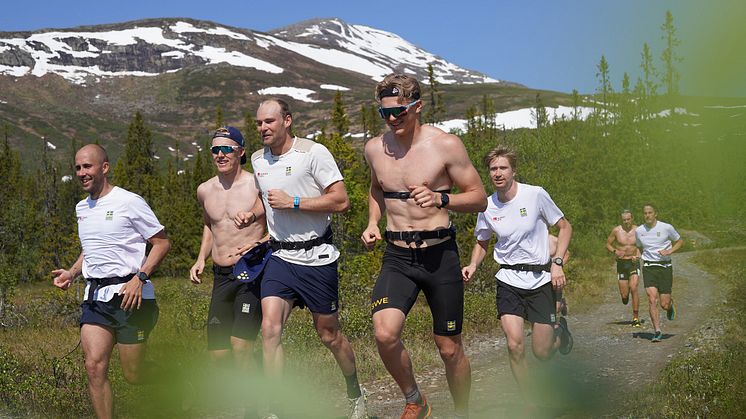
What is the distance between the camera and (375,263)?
28469 millimetres

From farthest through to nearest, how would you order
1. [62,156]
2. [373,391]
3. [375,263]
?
[62,156], [375,263], [373,391]

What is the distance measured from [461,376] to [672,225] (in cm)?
425

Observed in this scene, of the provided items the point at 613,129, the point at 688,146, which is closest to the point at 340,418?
the point at 613,129

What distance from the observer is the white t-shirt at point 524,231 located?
23.0 ft

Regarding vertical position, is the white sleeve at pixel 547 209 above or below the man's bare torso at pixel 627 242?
above

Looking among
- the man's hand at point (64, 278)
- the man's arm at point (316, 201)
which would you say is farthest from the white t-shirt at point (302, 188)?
the man's hand at point (64, 278)

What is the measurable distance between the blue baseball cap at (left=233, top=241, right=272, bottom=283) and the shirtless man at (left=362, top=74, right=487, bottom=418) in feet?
5.16

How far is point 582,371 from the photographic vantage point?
6.50 meters

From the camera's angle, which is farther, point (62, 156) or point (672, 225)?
point (62, 156)

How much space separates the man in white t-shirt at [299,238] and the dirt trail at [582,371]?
4.59 ft

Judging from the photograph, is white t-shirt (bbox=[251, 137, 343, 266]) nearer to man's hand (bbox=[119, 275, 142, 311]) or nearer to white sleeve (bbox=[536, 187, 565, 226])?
man's hand (bbox=[119, 275, 142, 311])

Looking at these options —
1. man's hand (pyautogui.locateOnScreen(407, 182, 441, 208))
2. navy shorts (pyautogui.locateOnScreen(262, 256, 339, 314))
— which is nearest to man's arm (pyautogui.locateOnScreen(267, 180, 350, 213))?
navy shorts (pyautogui.locateOnScreen(262, 256, 339, 314))

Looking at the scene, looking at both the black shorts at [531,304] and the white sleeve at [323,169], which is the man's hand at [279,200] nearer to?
the white sleeve at [323,169]

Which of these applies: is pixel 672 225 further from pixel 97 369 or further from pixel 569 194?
pixel 569 194
